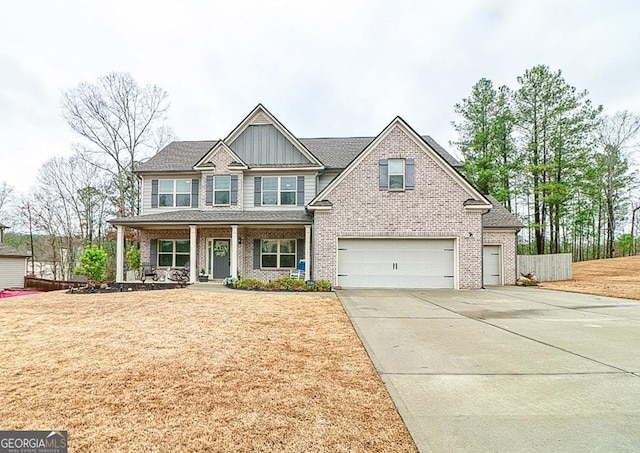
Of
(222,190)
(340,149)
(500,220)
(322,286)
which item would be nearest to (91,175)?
(222,190)

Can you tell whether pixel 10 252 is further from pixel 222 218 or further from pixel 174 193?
pixel 222 218

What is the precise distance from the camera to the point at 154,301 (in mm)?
10578

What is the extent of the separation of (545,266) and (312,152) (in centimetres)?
1490

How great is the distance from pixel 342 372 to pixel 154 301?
8081 millimetres

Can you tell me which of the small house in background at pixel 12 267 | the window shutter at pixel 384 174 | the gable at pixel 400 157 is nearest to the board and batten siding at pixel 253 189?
the gable at pixel 400 157

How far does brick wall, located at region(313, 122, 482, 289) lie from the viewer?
1448 cm

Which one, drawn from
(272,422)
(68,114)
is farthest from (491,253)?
(68,114)

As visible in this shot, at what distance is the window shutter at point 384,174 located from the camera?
14.7 m

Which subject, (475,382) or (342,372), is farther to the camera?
(342,372)

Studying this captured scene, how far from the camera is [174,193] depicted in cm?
1828

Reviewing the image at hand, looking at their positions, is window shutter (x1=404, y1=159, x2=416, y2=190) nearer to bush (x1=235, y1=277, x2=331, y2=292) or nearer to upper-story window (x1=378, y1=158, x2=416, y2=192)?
upper-story window (x1=378, y1=158, x2=416, y2=192)

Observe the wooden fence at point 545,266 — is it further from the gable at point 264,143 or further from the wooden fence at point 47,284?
the wooden fence at point 47,284

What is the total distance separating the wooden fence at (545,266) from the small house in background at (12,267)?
31233 mm

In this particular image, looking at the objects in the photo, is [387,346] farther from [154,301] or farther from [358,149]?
[358,149]
